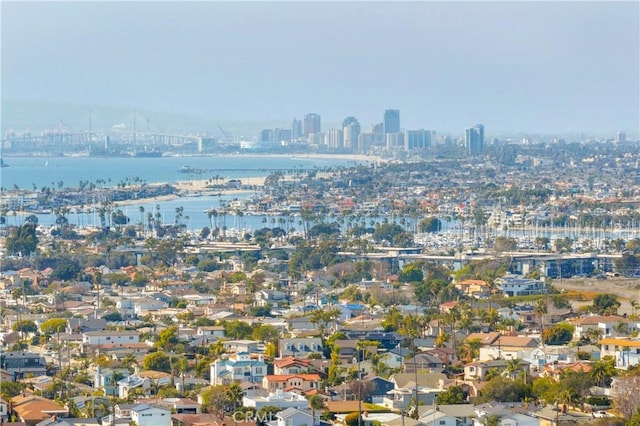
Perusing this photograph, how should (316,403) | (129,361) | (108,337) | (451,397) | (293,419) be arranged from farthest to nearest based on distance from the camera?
(108,337) → (129,361) → (451,397) → (316,403) → (293,419)

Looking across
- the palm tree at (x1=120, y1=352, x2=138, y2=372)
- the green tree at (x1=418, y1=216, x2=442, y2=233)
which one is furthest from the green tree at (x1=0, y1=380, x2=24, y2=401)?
the green tree at (x1=418, y1=216, x2=442, y2=233)

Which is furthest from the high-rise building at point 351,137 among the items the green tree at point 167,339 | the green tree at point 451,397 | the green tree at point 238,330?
the green tree at point 451,397

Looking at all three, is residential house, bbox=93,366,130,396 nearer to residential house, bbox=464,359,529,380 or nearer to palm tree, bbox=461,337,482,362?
residential house, bbox=464,359,529,380

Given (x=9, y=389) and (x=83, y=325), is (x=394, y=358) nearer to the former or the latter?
(x=9, y=389)

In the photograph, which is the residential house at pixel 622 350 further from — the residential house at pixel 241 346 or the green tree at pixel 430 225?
the green tree at pixel 430 225

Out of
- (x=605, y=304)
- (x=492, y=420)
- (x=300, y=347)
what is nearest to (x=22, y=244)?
(x=605, y=304)

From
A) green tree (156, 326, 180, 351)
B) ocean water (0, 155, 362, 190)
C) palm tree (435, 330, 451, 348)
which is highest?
green tree (156, 326, 180, 351)

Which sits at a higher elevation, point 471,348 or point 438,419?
point 438,419
